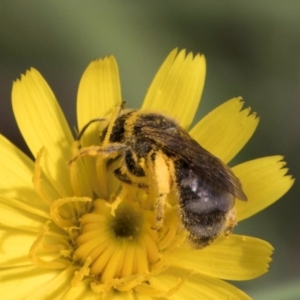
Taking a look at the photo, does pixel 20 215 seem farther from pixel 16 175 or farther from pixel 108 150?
pixel 108 150

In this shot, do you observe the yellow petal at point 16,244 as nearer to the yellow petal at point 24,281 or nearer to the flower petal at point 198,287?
the yellow petal at point 24,281

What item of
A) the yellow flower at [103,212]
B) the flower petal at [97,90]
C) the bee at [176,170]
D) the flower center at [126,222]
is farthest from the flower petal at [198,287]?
the flower petal at [97,90]

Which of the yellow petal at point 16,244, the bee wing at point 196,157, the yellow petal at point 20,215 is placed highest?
the bee wing at point 196,157

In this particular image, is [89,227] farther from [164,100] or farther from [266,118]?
[266,118]

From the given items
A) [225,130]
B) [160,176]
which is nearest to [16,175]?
[160,176]

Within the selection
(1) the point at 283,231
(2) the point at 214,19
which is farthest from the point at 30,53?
(1) the point at 283,231

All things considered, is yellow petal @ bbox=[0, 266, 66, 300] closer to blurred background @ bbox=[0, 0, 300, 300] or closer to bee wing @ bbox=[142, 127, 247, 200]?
bee wing @ bbox=[142, 127, 247, 200]
